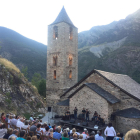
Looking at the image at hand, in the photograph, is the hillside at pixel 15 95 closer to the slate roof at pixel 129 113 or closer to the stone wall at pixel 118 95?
the stone wall at pixel 118 95

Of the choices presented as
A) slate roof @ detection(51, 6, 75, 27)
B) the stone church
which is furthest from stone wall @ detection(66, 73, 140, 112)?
slate roof @ detection(51, 6, 75, 27)

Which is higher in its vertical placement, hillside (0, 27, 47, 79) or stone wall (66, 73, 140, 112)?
hillside (0, 27, 47, 79)

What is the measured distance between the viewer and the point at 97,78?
57.3 feet

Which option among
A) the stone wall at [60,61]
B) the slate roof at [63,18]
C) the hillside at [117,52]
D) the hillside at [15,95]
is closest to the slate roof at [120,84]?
the stone wall at [60,61]

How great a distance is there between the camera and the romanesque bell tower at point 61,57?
902 inches

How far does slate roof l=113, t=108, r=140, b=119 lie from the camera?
13473mm

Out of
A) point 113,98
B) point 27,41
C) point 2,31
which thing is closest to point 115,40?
point 27,41

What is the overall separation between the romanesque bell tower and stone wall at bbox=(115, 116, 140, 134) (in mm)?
10287

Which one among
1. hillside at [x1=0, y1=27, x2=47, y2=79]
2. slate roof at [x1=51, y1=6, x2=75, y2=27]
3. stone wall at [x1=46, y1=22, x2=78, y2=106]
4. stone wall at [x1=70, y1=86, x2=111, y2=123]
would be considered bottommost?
stone wall at [x1=70, y1=86, x2=111, y2=123]

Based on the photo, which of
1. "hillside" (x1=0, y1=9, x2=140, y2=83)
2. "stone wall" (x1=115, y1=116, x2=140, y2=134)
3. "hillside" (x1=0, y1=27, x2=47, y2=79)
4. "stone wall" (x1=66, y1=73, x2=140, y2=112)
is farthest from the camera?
"hillside" (x1=0, y1=27, x2=47, y2=79)

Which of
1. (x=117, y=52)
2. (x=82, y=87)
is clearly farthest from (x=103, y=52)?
(x=82, y=87)

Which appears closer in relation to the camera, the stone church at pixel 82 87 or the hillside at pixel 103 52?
the stone church at pixel 82 87

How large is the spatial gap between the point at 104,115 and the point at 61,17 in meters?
17.3

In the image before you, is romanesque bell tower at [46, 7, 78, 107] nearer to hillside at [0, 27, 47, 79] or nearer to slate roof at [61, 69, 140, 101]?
slate roof at [61, 69, 140, 101]
